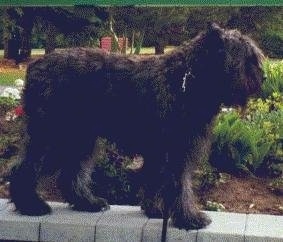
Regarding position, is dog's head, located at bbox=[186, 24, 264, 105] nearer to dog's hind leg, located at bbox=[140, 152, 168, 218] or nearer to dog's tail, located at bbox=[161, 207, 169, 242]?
dog's hind leg, located at bbox=[140, 152, 168, 218]

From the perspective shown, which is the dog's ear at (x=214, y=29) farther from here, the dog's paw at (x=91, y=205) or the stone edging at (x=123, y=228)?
the dog's paw at (x=91, y=205)

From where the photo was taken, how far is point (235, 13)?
28859mm

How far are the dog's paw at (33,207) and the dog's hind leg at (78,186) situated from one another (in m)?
0.26

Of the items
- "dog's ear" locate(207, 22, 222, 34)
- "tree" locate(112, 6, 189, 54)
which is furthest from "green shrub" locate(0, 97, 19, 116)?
"tree" locate(112, 6, 189, 54)

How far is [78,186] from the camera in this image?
21.9 ft

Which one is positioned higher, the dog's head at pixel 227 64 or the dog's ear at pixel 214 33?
the dog's ear at pixel 214 33

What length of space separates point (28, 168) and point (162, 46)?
23.7 metres

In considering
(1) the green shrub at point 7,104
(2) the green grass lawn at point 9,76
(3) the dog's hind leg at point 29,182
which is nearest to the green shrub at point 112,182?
(3) the dog's hind leg at point 29,182

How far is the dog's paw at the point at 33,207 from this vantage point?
6.41 m

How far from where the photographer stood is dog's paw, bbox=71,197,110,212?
6.58m

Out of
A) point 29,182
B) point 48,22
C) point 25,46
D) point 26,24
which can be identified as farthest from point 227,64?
point 25,46

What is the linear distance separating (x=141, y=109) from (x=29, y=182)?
1.07 metres

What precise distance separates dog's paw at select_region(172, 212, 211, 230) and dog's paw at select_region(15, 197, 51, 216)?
0.99 metres

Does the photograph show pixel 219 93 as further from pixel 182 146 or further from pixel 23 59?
pixel 23 59
